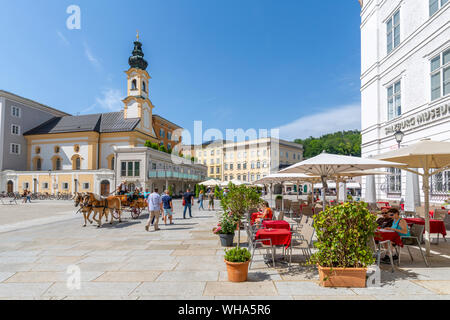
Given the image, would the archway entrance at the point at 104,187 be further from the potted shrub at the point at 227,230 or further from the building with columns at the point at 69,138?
the potted shrub at the point at 227,230

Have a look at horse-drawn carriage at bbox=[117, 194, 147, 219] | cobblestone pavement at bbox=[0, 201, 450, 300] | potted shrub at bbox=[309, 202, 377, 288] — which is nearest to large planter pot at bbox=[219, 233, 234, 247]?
cobblestone pavement at bbox=[0, 201, 450, 300]

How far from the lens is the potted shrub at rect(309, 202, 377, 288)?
15.8 ft

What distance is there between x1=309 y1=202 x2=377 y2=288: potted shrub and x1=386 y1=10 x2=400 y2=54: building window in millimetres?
17945

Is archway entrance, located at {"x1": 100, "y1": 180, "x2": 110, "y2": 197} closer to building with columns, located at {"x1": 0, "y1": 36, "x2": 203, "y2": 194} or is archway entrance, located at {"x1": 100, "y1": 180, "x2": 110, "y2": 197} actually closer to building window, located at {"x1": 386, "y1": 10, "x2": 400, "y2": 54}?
building with columns, located at {"x1": 0, "y1": 36, "x2": 203, "y2": 194}

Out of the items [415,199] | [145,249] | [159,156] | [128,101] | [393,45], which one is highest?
[128,101]

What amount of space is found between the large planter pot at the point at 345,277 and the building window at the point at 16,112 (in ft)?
200

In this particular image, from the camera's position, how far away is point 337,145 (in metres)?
88.1

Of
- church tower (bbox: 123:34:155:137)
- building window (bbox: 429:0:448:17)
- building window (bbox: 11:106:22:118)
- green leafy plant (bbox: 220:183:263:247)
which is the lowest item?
green leafy plant (bbox: 220:183:263:247)

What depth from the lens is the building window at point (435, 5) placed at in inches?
565

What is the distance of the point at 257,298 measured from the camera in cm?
443
